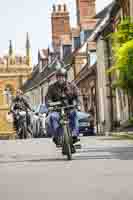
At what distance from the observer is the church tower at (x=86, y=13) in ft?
199

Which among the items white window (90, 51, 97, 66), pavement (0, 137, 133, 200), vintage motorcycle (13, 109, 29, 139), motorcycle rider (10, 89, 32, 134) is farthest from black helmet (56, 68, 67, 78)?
white window (90, 51, 97, 66)

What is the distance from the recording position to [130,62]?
27.3 metres

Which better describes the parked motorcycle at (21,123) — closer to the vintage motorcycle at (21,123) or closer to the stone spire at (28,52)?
the vintage motorcycle at (21,123)

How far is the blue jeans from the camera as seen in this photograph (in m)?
13.6

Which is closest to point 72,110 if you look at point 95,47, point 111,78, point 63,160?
point 63,160

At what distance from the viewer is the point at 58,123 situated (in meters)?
13.6

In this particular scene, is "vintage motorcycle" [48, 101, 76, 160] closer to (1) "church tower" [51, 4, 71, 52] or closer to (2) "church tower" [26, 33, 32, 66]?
(1) "church tower" [51, 4, 71, 52]

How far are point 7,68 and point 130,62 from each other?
80.7 meters

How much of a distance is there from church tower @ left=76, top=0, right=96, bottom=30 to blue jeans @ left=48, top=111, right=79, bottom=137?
154 ft

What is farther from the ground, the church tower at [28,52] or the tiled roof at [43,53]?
the church tower at [28,52]

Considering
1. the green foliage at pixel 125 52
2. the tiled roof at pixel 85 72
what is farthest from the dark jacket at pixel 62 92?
the tiled roof at pixel 85 72

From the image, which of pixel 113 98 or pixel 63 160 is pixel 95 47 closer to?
pixel 113 98

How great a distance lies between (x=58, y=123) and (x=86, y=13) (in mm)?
49073

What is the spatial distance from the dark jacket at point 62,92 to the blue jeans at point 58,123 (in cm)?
29
